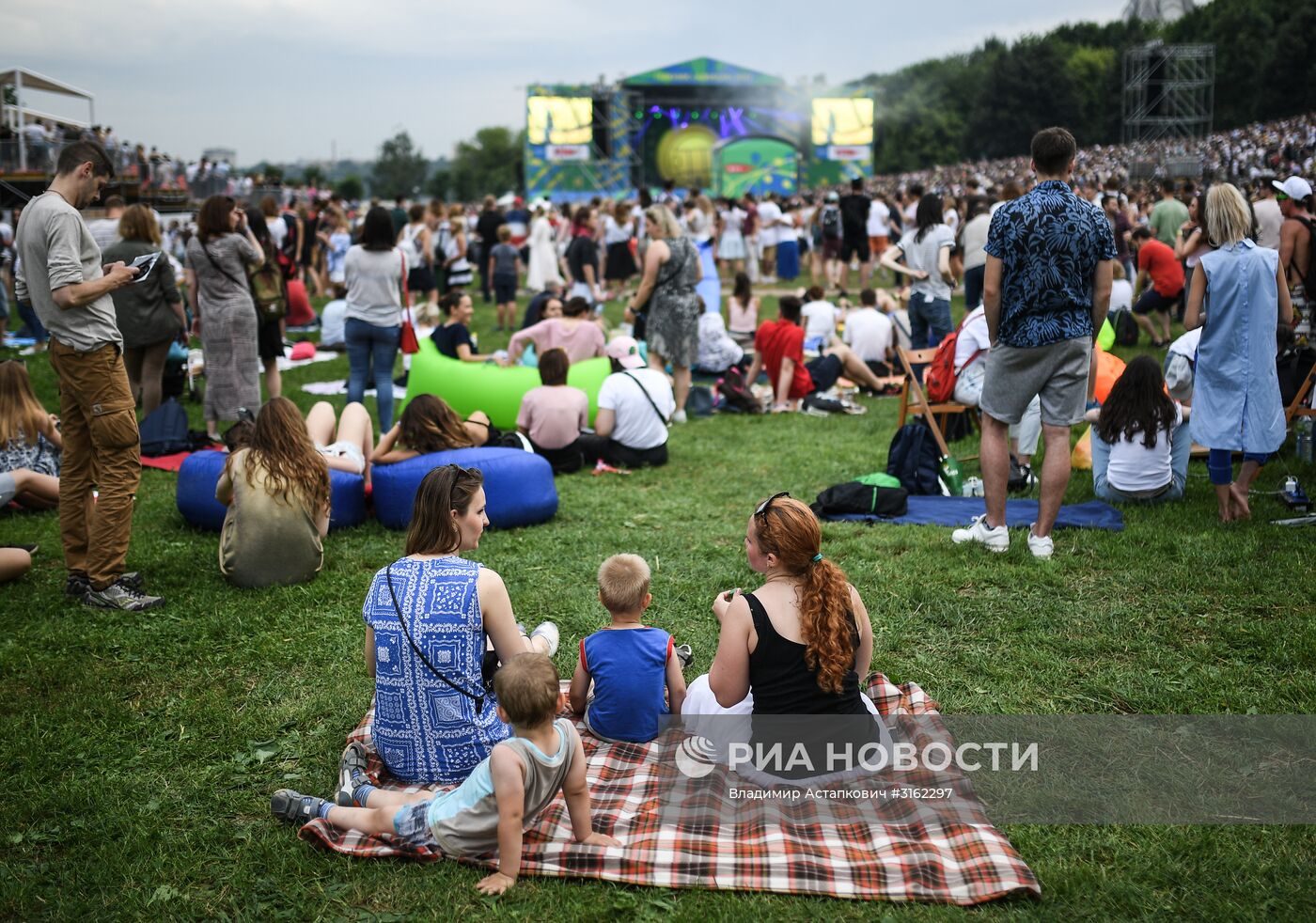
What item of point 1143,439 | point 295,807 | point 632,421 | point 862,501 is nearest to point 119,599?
point 295,807

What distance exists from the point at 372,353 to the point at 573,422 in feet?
6.31

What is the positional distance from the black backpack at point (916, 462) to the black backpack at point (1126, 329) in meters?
6.24

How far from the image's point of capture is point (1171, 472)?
6332mm

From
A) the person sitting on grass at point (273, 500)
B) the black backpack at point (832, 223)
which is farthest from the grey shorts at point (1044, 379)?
the black backpack at point (832, 223)

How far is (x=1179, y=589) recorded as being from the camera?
496 cm

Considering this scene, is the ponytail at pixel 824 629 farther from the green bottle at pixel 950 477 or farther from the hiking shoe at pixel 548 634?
the green bottle at pixel 950 477

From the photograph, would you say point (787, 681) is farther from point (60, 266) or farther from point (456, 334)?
point (456, 334)

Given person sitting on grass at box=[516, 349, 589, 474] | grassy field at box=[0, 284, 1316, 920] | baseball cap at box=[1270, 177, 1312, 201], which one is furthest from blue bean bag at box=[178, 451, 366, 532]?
baseball cap at box=[1270, 177, 1312, 201]

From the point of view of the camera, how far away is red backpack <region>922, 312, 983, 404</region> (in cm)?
735

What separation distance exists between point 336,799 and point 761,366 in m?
7.84

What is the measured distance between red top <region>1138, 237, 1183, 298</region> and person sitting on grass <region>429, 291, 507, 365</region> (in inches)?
299

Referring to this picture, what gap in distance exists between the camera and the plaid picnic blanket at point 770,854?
9.43 feet

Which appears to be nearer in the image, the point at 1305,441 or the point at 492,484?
the point at 492,484

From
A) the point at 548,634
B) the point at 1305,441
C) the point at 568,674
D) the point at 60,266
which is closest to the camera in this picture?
the point at 548,634
